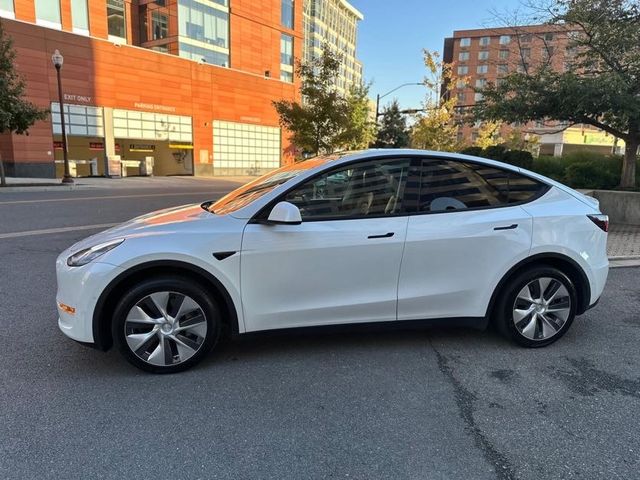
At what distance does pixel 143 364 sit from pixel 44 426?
728 millimetres

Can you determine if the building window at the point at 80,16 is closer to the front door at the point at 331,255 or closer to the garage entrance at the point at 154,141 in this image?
the garage entrance at the point at 154,141

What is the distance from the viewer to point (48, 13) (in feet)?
97.2

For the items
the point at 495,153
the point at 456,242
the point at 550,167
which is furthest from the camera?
the point at 550,167

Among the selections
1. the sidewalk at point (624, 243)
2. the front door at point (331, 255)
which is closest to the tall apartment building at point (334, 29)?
the sidewalk at point (624, 243)

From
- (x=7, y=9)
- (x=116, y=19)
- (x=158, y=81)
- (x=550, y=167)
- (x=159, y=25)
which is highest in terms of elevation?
(x=159, y=25)

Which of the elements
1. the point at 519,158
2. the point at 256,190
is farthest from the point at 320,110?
the point at 256,190

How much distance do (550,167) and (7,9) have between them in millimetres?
31060

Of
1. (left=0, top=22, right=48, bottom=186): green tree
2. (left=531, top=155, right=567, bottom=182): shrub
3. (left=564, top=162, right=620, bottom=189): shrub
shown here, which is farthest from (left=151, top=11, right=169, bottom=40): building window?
(left=564, top=162, right=620, bottom=189): shrub

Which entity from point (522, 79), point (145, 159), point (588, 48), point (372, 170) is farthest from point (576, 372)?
point (145, 159)

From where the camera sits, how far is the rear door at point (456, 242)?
3.65 meters

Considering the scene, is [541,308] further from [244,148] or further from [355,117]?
[244,148]

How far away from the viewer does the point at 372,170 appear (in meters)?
3.75

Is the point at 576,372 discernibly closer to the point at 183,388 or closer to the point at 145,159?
the point at 183,388

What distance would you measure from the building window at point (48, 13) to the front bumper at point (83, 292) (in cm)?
→ 3334
